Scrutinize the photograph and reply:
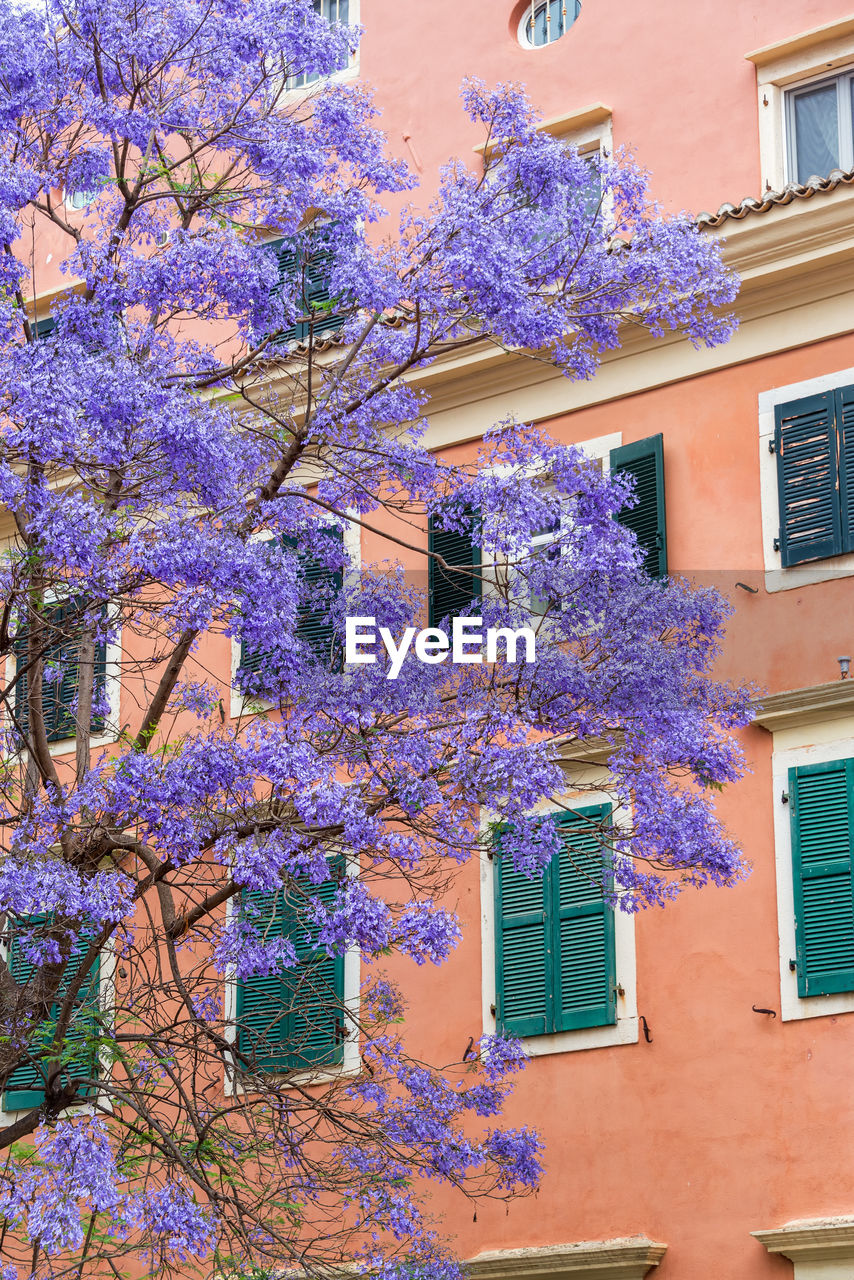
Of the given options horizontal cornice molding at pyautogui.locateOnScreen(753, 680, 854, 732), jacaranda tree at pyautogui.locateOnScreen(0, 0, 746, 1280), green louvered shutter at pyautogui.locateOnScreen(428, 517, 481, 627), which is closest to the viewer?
jacaranda tree at pyautogui.locateOnScreen(0, 0, 746, 1280)

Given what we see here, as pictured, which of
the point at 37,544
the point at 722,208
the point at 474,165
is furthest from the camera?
the point at 474,165

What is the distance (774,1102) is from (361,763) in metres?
3.77

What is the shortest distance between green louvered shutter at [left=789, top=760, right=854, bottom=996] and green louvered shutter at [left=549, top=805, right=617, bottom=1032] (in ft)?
4.57

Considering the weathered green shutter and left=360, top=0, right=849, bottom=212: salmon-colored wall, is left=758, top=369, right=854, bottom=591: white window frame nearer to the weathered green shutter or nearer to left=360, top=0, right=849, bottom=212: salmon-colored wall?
left=360, top=0, right=849, bottom=212: salmon-colored wall

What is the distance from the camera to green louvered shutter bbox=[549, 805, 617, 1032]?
1526 cm

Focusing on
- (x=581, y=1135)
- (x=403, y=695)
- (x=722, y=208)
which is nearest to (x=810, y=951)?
(x=581, y=1135)

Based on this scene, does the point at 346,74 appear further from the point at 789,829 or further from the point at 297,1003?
the point at 789,829

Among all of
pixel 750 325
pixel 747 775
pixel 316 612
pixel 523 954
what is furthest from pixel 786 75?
pixel 523 954

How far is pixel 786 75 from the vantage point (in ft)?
56.7

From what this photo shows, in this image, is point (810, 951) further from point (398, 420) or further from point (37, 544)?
point (37, 544)

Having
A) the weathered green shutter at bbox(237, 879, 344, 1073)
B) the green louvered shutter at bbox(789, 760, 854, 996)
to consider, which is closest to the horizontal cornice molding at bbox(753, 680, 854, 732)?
the green louvered shutter at bbox(789, 760, 854, 996)

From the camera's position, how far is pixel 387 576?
15039 mm

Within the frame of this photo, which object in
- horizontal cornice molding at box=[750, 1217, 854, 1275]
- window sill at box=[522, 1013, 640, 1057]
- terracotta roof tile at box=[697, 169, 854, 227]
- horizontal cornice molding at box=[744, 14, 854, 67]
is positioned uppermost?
horizontal cornice molding at box=[744, 14, 854, 67]

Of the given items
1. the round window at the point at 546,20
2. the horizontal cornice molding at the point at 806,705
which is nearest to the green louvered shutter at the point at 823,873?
the horizontal cornice molding at the point at 806,705
